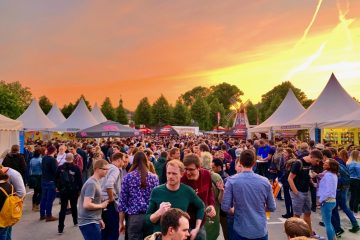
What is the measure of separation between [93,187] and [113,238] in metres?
1.57

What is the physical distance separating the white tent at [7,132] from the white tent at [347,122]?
15.0 meters

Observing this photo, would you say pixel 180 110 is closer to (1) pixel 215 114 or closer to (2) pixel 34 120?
(1) pixel 215 114

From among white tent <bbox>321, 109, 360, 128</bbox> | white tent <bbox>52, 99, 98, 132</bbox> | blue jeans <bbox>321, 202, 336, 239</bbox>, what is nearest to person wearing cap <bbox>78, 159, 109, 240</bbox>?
blue jeans <bbox>321, 202, 336, 239</bbox>

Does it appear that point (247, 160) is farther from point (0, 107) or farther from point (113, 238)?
point (0, 107)

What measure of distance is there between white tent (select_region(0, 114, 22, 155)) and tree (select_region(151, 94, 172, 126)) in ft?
204

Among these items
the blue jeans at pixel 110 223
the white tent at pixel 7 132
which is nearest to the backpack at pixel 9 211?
the blue jeans at pixel 110 223

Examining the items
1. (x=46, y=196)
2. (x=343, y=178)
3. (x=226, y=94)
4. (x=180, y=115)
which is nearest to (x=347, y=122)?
(x=343, y=178)

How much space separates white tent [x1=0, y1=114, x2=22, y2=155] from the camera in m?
15.4

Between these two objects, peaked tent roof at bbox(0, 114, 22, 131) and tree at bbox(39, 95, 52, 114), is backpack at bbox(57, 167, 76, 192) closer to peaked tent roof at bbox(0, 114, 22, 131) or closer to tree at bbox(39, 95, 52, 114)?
peaked tent roof at bbox(0, 114, 22, 131)

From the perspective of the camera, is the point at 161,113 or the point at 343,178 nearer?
the point at 343,178

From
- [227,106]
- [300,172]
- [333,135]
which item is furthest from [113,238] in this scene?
[227,106]

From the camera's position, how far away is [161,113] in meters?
79.4

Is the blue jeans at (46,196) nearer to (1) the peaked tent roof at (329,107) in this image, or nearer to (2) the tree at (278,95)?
(1) the peaked tent roof at (329,107)

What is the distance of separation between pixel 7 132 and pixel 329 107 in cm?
1663
